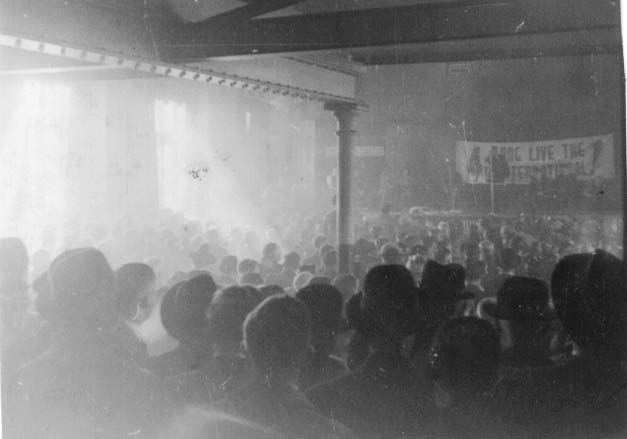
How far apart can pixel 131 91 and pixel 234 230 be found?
0.98 metres

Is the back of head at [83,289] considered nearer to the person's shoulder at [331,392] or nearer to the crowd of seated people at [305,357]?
the crowd of seated people at [305,357]

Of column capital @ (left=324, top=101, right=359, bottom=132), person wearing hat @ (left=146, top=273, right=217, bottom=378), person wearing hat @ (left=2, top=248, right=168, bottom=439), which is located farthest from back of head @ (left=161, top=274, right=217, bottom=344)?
column capital @ (left=324, top=101, right=359, bottom=132)

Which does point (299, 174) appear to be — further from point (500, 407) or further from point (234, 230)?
A: point (500, 407)

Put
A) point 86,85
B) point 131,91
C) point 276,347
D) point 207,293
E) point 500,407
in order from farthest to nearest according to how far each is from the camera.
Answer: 1. point 131,91
2. point 86,85
3. point 207,293
4. point 500,407
5. point 276,347

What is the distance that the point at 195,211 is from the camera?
10.8 ft

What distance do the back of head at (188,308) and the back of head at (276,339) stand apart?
1.30ft

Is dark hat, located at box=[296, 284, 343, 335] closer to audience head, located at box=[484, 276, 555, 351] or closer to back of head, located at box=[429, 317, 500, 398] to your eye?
back of head, located at box=[429, 317, 500, 398]

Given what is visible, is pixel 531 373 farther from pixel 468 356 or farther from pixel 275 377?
pixel 275 377

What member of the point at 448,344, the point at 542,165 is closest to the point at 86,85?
the point at 448,344

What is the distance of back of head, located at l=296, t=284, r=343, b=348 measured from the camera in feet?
6.90

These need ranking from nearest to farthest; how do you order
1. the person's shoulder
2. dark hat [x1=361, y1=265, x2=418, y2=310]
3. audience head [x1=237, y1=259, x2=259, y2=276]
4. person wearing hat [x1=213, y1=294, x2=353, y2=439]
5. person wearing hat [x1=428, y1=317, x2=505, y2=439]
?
person wearing hat [x1=213, y1=294, x2=353, y2=439], person wearing hat [x1=428, y1=317, x2=505, y2=439], the person's shoulder, dark hat [x1=361, y1=265, x2=418, y2=310], audience head [x1=237, y1=259, x2=259, y2=276]

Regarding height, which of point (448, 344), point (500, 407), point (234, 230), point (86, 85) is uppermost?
point (86, 85)

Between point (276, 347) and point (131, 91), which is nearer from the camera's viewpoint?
point (276, 347)

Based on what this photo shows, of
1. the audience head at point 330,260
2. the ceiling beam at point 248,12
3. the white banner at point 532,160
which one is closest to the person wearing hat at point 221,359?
the ceiling beam at point 248,12
